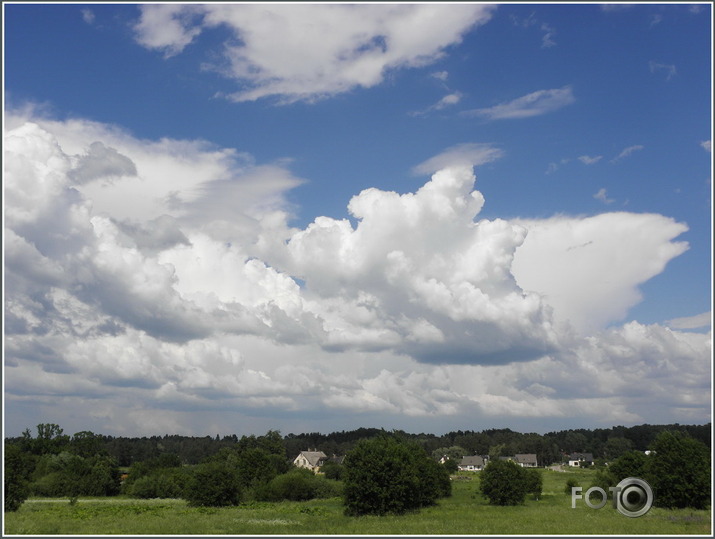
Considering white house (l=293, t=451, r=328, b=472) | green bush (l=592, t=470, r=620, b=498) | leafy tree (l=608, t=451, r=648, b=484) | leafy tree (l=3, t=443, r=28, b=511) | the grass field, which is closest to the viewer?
the grass field

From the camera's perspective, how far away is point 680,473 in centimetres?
5194

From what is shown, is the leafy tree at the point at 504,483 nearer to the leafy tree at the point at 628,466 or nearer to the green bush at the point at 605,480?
the green bush at the point at 605,480

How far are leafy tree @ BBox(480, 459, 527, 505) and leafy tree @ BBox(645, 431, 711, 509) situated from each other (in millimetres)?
17701

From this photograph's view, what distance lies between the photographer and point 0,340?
28375mm

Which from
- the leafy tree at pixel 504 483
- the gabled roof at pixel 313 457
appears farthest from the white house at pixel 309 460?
the leafy tree at pixel 504 483

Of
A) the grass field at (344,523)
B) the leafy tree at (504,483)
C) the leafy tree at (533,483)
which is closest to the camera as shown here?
the grass field at (344,523)

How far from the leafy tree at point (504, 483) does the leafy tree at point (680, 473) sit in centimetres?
1770

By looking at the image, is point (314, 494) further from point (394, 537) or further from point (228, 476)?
point (394, 537)

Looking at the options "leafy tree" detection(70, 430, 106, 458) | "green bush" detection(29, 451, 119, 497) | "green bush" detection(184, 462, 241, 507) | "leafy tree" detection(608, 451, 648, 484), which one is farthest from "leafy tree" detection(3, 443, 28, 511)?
"leafy tree" detection(70, 430, 106, 458)

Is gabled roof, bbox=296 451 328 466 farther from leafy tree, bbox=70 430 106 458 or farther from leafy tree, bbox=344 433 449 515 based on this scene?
leafy tree, bbox=344 433 449 515

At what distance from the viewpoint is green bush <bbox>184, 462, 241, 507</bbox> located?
67625 mm

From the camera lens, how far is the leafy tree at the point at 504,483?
68.8 meters

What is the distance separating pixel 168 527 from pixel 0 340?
20963 mm

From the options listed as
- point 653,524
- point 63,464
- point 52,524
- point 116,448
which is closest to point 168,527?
point 52,524
